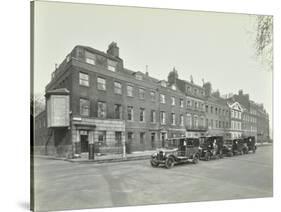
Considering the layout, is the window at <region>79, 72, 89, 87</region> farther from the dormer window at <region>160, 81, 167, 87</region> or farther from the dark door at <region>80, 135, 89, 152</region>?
the dormer window at <region>160, 81, 167, 87</region>

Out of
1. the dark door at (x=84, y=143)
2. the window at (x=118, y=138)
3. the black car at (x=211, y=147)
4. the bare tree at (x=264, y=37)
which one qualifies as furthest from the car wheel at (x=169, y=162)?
the bare tree at (x=264, y=37)

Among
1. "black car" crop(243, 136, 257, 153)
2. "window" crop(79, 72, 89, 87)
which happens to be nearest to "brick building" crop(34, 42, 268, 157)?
"window" crop(79, 72, 89, 87)

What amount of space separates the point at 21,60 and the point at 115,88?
1.32 meters

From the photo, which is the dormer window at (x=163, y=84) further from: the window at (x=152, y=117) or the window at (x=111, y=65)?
the window at (x=111, y=65)

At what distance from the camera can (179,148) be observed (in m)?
5.82

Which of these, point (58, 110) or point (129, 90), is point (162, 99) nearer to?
point (129, 90)

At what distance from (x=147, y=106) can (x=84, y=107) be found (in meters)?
0.96

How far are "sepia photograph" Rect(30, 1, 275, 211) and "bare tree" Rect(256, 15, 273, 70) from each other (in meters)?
0.02

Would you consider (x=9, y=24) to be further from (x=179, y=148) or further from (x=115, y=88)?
(x=179, y=148)

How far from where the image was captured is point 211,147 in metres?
6.11

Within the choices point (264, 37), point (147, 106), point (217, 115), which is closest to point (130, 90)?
point (147, 106)

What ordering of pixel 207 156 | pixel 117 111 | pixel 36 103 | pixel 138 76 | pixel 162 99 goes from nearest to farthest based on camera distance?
pixel 36 103 < pixel 117 111 < pixel 138 76 < pixel 162 99 < pixel 207 156

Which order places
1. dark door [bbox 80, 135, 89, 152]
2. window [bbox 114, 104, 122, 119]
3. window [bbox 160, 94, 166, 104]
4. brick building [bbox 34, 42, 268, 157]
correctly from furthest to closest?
window [bbox 160, 94, 166, 104]
window [bbox 114, 104, 122, 119]
dark door [bbox 80, 135, 89, 152]
brick building [bbox 34, 42, 268, 157]

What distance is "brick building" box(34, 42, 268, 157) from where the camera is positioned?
5141 mm
